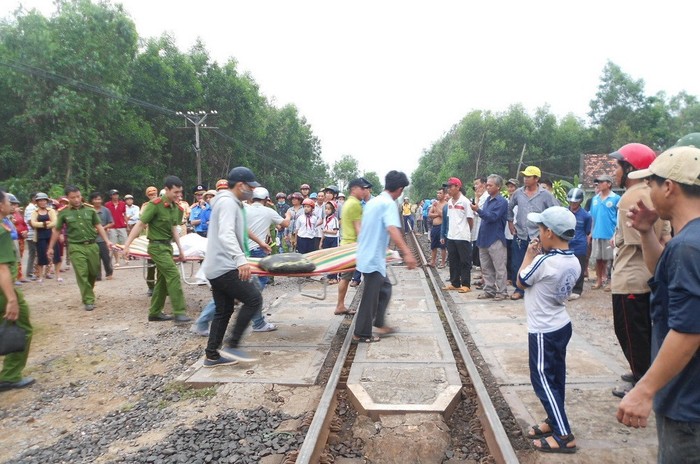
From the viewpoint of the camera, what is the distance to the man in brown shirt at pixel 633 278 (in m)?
3.66

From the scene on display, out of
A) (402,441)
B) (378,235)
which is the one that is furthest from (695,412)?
(378,235)

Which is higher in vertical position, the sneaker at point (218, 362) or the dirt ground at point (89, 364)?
the sneaker at point (218, 362)

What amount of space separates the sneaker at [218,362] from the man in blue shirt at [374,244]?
150cm

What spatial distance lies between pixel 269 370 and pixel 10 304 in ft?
7.88

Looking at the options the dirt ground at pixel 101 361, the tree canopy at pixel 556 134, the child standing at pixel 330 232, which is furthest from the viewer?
the tree canopy at pixel 556 134

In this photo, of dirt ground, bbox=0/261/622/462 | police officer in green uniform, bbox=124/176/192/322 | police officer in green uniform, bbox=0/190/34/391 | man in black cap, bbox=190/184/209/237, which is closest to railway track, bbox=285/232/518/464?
dirt ground, bbox=0/261/622/462

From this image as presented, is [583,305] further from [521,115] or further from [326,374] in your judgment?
[521,115]

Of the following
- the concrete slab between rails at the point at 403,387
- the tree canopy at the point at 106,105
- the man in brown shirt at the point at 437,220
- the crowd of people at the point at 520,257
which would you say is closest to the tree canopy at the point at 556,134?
the tree canopy at the point at 106,105

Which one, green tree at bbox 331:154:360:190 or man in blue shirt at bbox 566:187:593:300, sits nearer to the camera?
man in blue shirt at bbox 566:187:593:300

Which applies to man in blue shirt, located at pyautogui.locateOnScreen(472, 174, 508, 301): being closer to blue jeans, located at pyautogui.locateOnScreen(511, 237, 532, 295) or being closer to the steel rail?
blue jeans, located at pyautogui.locateOnScreen(511, 237, 532, 295)

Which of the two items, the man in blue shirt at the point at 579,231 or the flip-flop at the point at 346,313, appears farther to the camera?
the man in blue shirt at the point at 579,231

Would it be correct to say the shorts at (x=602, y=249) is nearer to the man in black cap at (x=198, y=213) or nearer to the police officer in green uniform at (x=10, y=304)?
the man in black cap at (x=198, y=213)

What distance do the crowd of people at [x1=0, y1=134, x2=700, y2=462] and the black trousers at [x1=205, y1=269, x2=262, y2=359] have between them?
0.01m

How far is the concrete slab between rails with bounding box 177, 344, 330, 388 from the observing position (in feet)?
15.1
